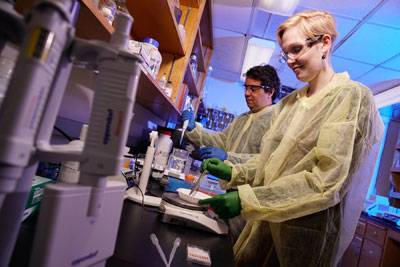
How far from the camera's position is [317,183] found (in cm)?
106

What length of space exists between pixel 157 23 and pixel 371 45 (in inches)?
101

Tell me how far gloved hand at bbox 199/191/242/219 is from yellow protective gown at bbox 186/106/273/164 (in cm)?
86

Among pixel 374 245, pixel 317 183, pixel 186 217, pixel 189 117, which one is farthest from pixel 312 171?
pixel 374 245

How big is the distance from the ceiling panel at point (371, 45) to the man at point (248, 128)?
1.18 meters

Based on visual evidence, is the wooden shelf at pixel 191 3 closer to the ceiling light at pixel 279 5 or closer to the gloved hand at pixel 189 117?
the ceiling light at pixel 279 5

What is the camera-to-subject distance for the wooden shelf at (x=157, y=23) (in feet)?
4.05

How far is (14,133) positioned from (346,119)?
1.12 meters

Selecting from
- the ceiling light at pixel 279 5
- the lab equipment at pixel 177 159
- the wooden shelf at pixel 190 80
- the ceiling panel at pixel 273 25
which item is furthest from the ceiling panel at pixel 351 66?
the lab equipment at pixel 177 159

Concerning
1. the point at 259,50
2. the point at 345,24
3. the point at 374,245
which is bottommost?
the point at 374,245

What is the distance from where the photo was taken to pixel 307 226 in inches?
45.7

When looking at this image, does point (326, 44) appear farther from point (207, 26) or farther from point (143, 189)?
point (207, 26)

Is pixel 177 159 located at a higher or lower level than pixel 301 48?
lower

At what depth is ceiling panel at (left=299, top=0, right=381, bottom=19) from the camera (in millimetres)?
2434

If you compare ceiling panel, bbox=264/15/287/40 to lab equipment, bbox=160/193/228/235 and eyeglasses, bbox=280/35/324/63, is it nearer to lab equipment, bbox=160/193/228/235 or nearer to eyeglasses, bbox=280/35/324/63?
eyeglasses, bbox=280/35/324/63
